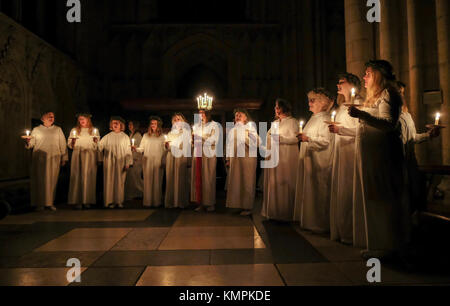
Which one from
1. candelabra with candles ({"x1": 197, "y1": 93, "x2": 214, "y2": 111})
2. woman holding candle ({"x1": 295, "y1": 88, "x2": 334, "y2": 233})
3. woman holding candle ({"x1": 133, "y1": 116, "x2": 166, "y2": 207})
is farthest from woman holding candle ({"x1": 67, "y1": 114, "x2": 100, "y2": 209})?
woman holding candle ({"x1": 295, "y1": 88, "x2": 334, "y2": 233})

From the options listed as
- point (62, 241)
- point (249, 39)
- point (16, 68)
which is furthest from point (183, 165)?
point (249, 39)

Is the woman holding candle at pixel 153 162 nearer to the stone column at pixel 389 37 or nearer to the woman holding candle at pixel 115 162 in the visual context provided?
the woman holding candle at pixel 115 162

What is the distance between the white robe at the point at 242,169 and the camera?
629 centimetres

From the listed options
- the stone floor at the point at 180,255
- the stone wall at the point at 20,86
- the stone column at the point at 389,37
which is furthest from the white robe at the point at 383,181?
the stone wall at the point at 20,86

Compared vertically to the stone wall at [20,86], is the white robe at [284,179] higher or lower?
lower

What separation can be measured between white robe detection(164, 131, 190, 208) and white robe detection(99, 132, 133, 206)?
1046 mm

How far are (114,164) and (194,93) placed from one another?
10.9 m

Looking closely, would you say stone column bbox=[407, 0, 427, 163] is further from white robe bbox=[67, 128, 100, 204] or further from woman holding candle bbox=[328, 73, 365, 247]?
white robe bbox=[67, 128, 100, 204]

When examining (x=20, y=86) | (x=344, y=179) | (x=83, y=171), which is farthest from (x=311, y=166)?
(x=20, y=86)

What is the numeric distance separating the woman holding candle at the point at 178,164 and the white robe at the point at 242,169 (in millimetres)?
1304

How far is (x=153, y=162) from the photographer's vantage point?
765 centimetres

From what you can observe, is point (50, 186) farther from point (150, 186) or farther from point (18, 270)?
point (18, 270)

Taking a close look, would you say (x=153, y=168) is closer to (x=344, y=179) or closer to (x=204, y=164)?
(x=204, y=164)

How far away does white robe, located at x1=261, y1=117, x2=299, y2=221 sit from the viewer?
538 centimetres
